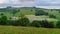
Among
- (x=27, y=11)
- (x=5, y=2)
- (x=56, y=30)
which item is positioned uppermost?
(x=5, y=2)

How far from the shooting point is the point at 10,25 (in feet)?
9.42

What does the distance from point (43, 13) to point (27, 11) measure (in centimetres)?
38

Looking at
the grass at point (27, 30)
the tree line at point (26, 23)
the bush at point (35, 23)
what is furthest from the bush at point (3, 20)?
the bush at point (35, 23)

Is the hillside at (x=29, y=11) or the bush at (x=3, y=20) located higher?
the hillside at (x=29, y=11)

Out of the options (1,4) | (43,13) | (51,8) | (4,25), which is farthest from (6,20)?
(51,8)

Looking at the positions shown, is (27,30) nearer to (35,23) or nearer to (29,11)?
(35,23)

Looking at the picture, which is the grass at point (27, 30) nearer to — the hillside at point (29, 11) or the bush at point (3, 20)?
the bush at point (3, 20)

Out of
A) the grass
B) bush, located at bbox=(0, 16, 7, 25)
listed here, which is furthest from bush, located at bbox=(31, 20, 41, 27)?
bush, located at bbox=(0, 16, 7, 25)

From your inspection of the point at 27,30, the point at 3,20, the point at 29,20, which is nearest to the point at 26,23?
the point at 29,20

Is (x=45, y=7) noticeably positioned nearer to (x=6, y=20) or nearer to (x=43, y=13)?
(x=43, y=13)

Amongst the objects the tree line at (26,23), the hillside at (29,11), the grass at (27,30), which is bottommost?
the grass at (27,30)

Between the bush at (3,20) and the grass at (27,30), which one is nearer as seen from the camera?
the grass at (27,30)

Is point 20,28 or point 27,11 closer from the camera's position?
point 20,28

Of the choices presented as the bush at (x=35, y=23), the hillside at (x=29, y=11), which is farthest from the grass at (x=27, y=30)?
the hillside at (x=29, y=11)
